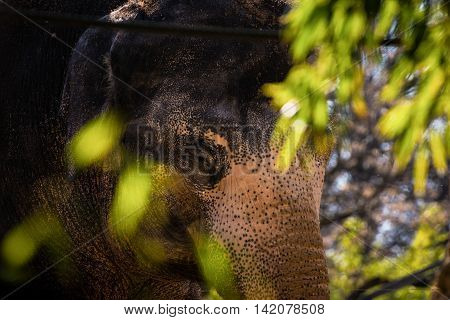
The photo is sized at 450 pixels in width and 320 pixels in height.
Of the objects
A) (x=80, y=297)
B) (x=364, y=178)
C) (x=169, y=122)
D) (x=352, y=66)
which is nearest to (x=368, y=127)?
(x=364, y=178)

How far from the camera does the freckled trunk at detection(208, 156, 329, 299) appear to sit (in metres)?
2.20

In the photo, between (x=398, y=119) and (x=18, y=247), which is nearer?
(x=398, y=119)

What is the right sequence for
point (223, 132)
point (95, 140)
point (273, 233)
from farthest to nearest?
point (95, 140), point (223, 132), point (273, 233)

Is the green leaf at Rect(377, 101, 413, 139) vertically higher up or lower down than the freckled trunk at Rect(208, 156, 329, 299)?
higher up

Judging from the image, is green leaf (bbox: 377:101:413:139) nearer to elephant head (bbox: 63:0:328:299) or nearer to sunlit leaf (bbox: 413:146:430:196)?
sunlit leaf (bbox: 413:146:430:196)

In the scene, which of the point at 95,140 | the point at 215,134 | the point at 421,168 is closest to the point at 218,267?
the point at 215,134

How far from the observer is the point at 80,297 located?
324 centimetres

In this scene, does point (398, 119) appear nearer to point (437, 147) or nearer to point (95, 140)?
point (437, 147)

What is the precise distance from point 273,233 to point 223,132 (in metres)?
0.32

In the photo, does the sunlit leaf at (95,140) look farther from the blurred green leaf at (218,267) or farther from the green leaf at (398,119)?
the green leaf at (398,119)

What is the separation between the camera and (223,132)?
2.40 meters

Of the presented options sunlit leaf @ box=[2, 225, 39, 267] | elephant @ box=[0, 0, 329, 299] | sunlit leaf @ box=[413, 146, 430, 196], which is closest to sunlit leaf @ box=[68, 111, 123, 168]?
elephant @ box=[0, 0, 329, 299]

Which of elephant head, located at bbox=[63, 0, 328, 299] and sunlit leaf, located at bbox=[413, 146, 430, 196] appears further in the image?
elephant head, located at bbox=[63, 0, 328, 299]
